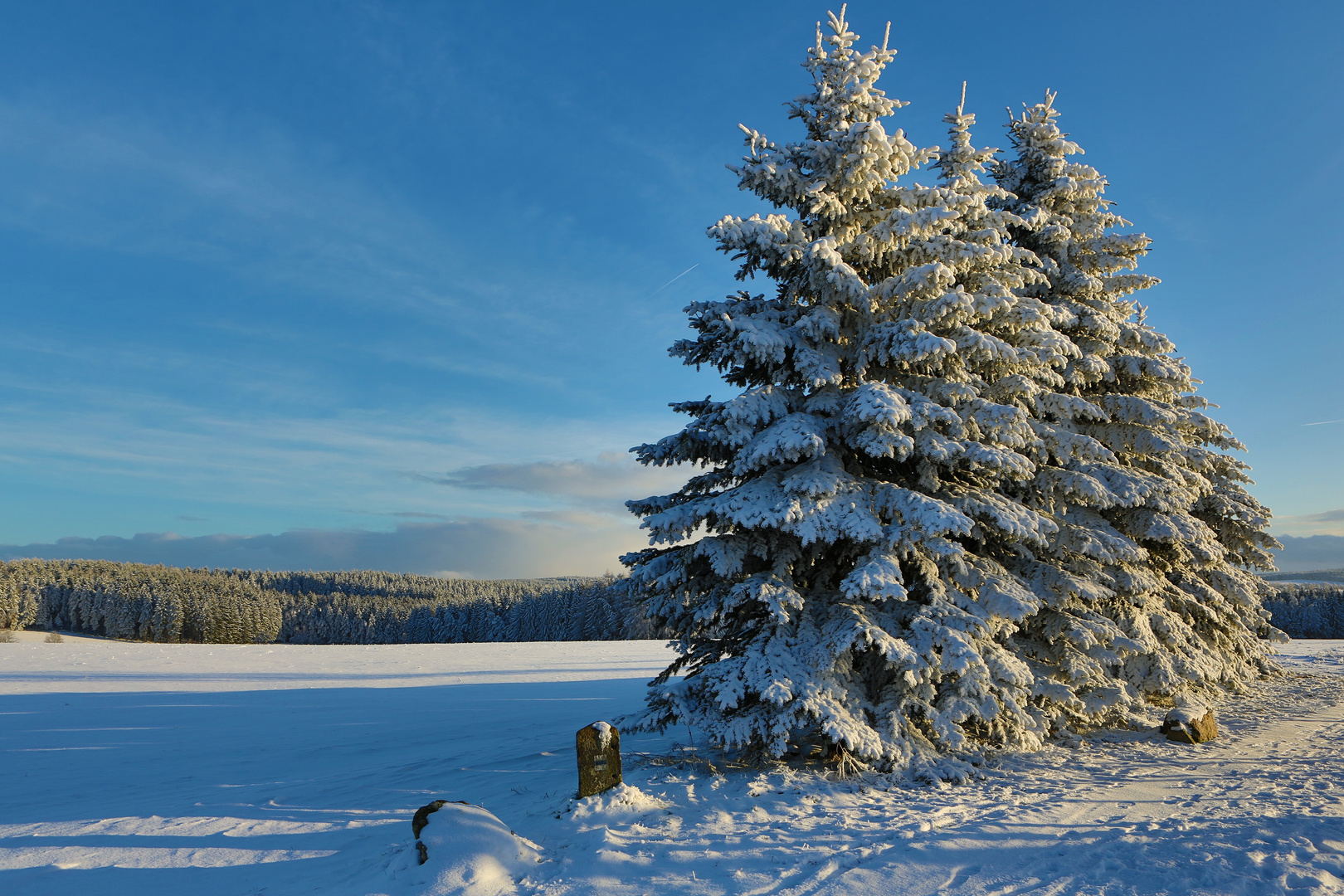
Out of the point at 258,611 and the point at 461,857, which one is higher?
the point at 461,857

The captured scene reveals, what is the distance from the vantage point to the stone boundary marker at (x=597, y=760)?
7262 millimetres

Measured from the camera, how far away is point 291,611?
9681 cm

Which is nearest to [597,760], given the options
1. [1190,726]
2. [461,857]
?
[461,857]

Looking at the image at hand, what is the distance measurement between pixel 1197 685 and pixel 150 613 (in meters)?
99.3

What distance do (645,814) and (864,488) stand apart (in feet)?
A: 15.8

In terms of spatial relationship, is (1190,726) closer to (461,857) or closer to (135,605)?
(461,857)

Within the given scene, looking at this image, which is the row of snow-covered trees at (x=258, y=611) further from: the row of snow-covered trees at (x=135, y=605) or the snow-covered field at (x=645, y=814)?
the snow-covered field at (x=645, y=814)

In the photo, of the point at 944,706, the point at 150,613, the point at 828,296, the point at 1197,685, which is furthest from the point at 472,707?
the point at 150,613

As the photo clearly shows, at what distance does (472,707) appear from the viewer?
1644 centimetres

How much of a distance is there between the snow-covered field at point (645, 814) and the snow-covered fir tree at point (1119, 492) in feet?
4.66

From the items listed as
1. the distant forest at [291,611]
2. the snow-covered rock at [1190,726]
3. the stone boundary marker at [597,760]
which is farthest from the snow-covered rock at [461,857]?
the distant forest at [291,611]

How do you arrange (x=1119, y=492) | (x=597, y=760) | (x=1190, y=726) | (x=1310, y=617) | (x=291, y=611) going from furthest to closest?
1. (x=291, y=611)
2. (x=1310, y=617)
3. (x=1119, y=492)
4. (x=1190, y=726)
5. (x=597, y=760)

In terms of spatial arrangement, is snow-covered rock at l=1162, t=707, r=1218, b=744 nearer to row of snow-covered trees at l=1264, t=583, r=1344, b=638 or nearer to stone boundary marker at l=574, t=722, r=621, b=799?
stone boundary marker at l=574, t=722, r=621, b=799

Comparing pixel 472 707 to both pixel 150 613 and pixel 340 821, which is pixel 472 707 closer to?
pixel 340 821
